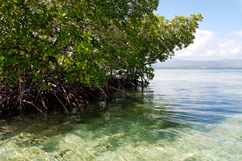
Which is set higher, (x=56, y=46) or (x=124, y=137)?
(x=56, y=46)

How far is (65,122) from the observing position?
15.7 feet

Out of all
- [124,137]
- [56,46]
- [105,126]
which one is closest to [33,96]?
[56,46]

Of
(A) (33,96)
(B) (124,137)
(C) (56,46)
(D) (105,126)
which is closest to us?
(B) (124,137)

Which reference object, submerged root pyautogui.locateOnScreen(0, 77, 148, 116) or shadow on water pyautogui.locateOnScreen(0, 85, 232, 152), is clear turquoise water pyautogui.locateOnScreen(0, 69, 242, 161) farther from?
submerged root pyautogui.locateOnScreen(0, 77, 148, 116)

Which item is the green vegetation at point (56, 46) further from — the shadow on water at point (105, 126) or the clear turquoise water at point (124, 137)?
the clear turquoise water at point (124, 137)

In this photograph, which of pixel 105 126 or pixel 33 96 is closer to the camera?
pixel 105 126

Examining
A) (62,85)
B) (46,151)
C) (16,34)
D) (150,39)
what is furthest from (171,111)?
(150,39)

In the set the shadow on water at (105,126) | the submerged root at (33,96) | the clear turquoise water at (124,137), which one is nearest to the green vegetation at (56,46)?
the submerged root at (33,96)

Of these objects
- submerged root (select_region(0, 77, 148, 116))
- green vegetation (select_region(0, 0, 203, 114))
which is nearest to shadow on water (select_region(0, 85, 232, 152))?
submerged root (select_region(0, 77, 148, 116))

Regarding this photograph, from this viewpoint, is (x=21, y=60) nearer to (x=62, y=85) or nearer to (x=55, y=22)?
(x=55, y=22)

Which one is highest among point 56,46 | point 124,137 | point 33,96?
point 56,46

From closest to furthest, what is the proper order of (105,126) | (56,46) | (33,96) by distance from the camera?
(105,126) < (56,46) < (33,96)

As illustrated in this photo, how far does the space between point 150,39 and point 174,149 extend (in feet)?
29.9

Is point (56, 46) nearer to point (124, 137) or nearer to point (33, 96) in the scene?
point (33, 96)
